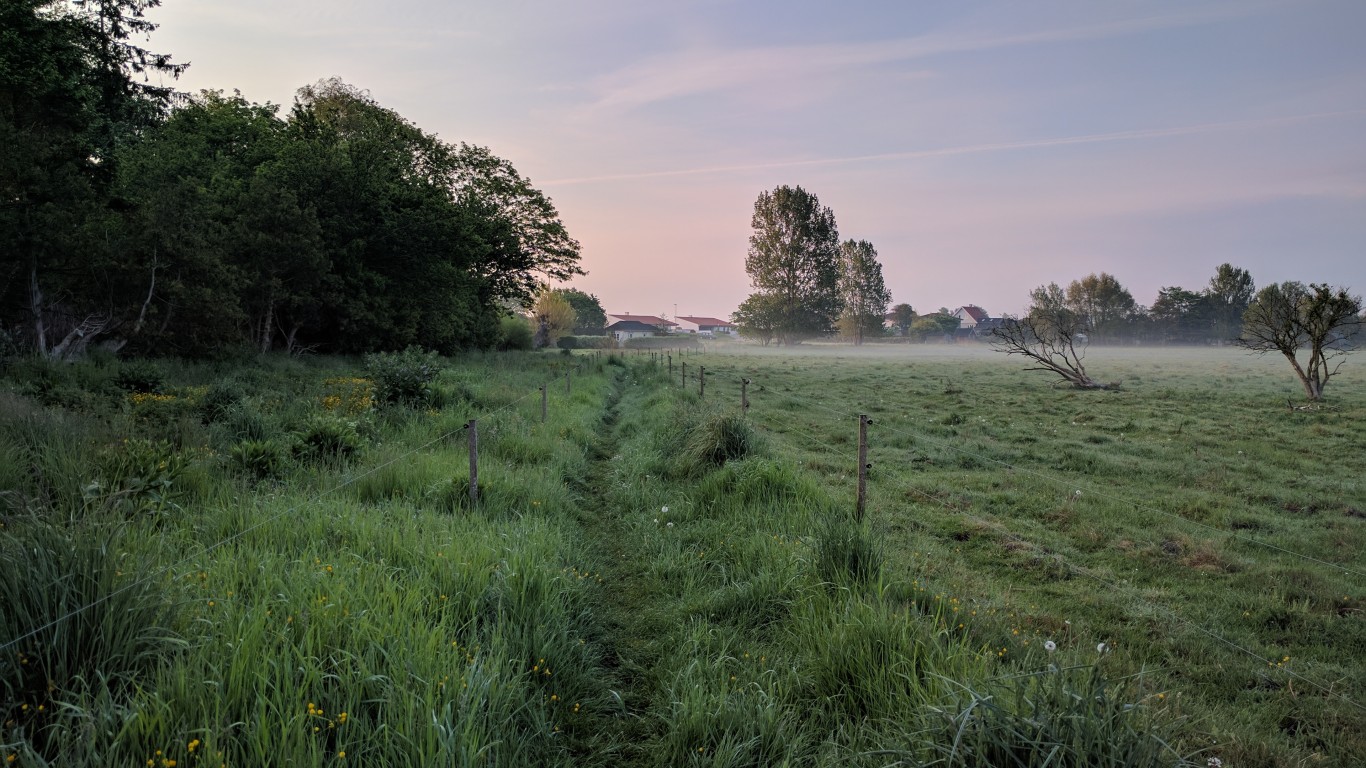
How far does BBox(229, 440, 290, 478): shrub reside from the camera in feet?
24.2

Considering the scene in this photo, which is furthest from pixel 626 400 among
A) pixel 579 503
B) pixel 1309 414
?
pixel 1309 414

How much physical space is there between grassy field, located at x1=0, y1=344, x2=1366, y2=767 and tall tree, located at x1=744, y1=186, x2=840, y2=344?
3141 inches

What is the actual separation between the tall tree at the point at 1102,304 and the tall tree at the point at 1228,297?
10589 millimetres

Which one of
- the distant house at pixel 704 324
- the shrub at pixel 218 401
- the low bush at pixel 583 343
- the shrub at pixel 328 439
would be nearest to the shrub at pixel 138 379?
the shrub at pixel 218 401

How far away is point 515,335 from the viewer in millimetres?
55875

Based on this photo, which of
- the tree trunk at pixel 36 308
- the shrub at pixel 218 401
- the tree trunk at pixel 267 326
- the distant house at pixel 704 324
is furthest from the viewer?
the distant house at pixel 704 324

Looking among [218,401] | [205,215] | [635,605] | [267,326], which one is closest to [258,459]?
[635,605]

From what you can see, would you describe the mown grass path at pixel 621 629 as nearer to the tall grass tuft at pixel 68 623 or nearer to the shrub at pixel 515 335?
the tall grass tuft at pixel 68 623

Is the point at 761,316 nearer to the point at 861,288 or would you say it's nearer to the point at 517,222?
the point at 861,288

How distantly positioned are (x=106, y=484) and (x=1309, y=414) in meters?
27.1

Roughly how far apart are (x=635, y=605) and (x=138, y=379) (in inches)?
577

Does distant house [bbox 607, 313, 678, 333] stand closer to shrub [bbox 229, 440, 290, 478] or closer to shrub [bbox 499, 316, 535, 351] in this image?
shrub [bbox 499, 316, 535, 351]

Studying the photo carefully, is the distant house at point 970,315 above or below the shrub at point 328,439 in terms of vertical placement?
above

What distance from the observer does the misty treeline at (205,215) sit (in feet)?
54.9
